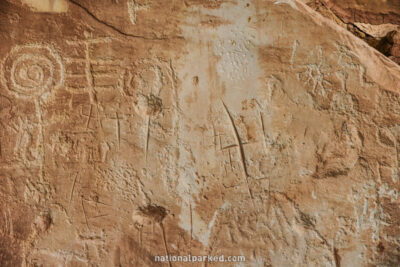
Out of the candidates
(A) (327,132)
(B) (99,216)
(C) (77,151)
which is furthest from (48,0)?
(A) (327,132)

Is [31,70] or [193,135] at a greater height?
[31,70]

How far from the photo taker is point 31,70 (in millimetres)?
2664

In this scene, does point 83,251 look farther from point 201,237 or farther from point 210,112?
point 210,112

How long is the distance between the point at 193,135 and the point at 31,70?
1408mm

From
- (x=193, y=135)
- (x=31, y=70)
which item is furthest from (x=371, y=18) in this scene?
(x=31, y=70)

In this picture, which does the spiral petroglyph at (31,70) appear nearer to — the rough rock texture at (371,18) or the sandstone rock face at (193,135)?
the sandstone rock face at (193,135)

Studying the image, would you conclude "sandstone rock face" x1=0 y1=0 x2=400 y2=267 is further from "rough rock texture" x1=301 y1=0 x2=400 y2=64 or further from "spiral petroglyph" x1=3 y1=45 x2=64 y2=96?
"rough rock texture" x1=301 y1=0 x2=400 y2=64

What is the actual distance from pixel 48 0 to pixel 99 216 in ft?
5.88

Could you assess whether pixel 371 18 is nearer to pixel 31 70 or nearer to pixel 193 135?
pixel 193 135

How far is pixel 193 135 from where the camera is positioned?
105 inches

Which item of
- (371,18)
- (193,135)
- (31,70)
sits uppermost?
(371,18)

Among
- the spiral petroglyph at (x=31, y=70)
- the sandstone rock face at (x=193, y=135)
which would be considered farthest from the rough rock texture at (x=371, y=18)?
the spiral petroglyph at (x=31, y=70)

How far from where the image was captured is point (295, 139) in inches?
103

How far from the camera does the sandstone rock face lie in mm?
2586
